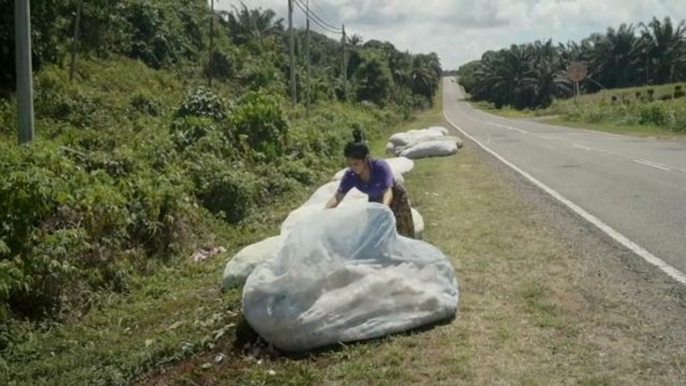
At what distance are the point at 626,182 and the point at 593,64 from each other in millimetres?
69293

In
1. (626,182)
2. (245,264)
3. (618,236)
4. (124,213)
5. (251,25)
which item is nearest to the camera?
(245,264)

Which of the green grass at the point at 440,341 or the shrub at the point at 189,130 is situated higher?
the shrub at the point at 189,130

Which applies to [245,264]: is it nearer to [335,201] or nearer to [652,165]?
[335,201]

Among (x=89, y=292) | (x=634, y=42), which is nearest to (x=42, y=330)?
(x=89, y=292)

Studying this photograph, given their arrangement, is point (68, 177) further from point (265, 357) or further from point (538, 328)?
point (538, 328)

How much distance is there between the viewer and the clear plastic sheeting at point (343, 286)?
472cm

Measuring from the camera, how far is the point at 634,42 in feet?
233

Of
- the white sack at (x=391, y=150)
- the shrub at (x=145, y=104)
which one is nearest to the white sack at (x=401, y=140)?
the white sack at (x=391, y=150)

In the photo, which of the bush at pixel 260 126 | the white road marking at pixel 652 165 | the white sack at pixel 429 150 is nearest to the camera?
the white road marking at pixel 652 165

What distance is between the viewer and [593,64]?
76.0 metres

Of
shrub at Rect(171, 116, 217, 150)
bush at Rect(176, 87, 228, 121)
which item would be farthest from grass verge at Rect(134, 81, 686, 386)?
bush at Rect(176, 87, 228, 121)

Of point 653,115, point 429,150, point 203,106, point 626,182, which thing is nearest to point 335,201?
point 626,182

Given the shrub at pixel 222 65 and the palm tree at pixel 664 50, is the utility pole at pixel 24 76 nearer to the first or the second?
the shrub at pixel 222 65

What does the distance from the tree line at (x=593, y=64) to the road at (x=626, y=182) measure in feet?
172
